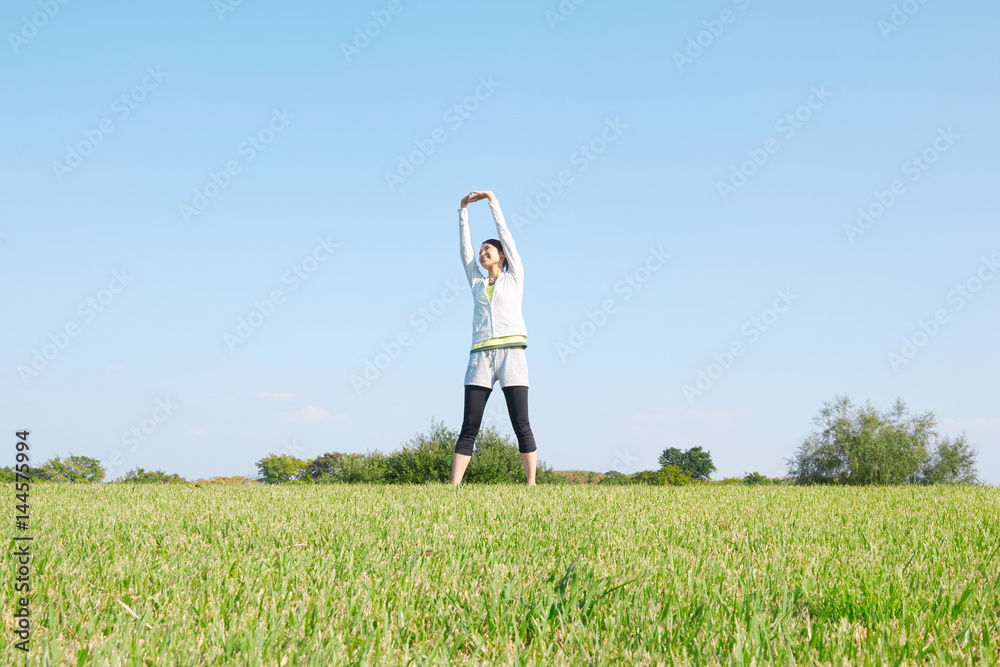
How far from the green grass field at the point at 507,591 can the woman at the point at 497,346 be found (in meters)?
3.63

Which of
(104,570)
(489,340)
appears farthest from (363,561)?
(489,340)

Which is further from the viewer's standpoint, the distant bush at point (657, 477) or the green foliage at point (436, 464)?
the distant bush at point (657, 477)

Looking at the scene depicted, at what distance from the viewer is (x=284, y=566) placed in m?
2.97

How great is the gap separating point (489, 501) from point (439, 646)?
11.7 feet

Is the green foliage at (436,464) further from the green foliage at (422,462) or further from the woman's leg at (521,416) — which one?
the woman's leg at (521,416)

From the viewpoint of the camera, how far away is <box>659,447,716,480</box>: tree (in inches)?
960

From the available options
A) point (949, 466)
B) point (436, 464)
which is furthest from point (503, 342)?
point (949, 466)

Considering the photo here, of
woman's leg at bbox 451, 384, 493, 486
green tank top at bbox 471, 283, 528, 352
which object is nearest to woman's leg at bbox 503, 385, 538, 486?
woman's leg at bbox 451, 384, 493, 486

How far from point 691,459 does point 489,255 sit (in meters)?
18.8

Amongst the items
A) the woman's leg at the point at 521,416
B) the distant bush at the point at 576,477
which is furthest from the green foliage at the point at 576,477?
the woman's leg at the point at 521,416

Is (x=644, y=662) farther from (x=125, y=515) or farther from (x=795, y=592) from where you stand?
(x=125, y=515)

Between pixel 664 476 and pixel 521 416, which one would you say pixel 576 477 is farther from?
pixel 521 416

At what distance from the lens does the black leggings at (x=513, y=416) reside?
8.24 m

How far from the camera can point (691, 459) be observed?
2522 cm
